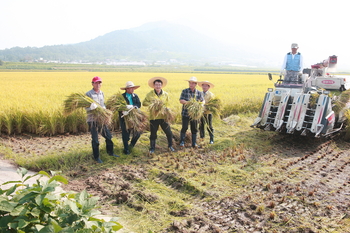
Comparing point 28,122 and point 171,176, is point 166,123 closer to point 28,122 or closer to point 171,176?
point 171,176

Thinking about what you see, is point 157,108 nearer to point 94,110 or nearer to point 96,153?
point 94,110

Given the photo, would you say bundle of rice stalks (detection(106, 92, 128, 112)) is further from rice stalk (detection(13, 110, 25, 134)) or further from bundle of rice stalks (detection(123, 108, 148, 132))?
rice stalk (detection(13, 110, 25, 134))

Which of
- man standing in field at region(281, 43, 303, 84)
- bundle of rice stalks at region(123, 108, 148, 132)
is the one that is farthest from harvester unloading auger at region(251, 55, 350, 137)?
bundle of rice stalks at region(123, 108, 148, 132)

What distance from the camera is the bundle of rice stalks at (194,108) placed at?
21.9 ft

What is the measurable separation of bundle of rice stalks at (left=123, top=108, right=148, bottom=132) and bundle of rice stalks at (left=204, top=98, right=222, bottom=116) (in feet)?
5.88

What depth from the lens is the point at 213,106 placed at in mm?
7305

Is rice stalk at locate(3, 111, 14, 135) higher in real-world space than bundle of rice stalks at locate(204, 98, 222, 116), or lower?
lower

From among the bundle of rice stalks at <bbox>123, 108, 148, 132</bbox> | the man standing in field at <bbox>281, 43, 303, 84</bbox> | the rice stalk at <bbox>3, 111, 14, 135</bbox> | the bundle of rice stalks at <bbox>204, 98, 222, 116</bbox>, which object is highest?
the man standing in field at <bbox>281, 43, 303, 84</bbox>

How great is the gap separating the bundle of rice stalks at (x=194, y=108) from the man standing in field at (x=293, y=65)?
3.12m

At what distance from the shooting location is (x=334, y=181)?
5090 mm

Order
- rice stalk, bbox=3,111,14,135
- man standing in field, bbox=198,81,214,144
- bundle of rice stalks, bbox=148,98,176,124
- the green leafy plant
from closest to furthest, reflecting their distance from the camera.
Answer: the green leafy plant < bundle of rice stalks, bbox=148,98,176,124 < man standing in field, bbox=198,81,214,144 < rice stalk, bbox=3,111,14,135

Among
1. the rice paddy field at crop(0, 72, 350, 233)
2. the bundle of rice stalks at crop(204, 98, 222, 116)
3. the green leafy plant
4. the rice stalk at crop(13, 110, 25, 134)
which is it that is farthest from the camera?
the rice stalk at crop(13, 110, 25, 134)

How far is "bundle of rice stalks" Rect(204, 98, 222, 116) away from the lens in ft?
23.9

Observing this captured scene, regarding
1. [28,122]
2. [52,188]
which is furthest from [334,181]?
[28,122]
